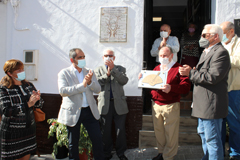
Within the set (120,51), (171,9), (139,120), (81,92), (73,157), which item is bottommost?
(73,157)

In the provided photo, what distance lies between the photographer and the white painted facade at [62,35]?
450cm

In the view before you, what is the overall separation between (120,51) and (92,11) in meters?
1.05

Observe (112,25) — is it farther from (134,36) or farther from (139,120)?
(139,120)

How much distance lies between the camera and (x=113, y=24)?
4.56 meters

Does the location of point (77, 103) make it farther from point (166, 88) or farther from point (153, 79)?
point (166, 88)

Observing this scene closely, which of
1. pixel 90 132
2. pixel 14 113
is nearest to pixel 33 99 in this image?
pixel 14 113

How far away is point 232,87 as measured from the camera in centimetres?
321

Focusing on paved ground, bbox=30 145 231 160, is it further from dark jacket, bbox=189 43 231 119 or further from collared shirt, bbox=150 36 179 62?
collared shirt, bbox=150 36 179 62

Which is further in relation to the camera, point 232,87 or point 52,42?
point 52,42

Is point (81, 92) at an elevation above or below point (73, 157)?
above

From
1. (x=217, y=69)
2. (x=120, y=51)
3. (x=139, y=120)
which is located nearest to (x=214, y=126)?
(x=217, y=69)

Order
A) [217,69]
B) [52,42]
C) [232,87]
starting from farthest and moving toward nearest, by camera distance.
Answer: [52,42], [232,87], [217,69]

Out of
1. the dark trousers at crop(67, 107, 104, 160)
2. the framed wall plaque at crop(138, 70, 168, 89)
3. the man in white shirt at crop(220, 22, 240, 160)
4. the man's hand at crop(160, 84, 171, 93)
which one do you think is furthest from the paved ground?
the framed wall plaque at crop(138, 70, 168, 89)

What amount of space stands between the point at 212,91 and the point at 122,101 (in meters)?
1.62
